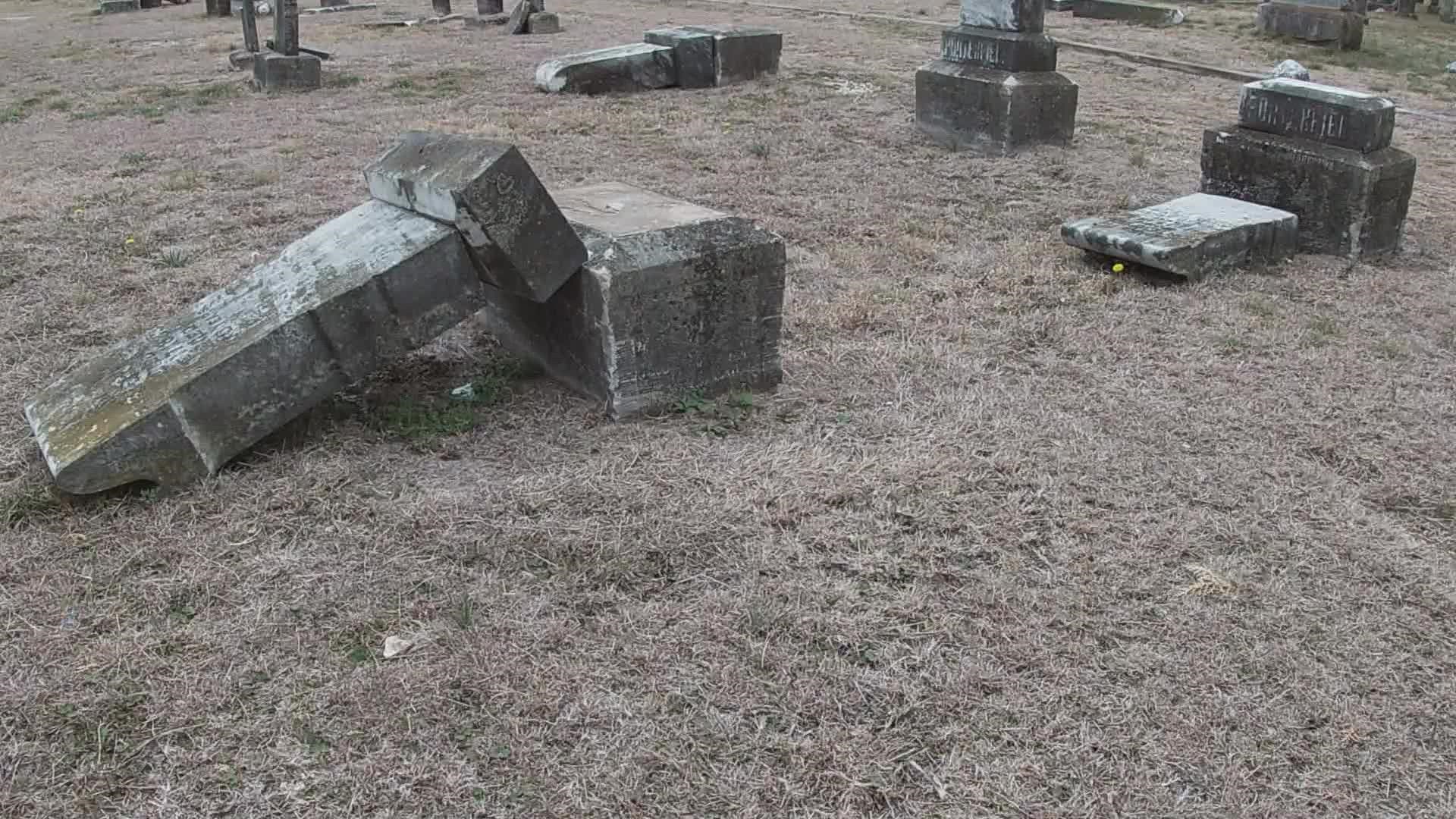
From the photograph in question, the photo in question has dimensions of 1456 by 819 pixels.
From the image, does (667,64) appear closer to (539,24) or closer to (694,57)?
(694,57)

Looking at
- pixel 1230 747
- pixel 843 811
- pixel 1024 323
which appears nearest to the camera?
pixel 843 811

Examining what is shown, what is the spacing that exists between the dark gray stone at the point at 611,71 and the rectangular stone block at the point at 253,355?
694cm

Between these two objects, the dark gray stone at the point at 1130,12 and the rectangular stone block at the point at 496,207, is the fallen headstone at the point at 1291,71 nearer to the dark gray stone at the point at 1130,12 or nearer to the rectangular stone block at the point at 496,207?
the dark gray stone at the point at 1130,12

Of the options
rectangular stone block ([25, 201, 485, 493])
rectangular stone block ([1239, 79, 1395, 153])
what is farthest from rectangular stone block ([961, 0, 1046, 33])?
rectangular stone block ([25, 201, 485, 493])

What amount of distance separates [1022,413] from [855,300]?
4.32 feet

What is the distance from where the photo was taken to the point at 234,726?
8.04 ft

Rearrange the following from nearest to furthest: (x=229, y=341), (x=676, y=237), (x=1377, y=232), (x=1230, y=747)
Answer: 1. (x=1230, y=747)
2. (x=229, y=341)
3. (x=676, y=237)
4. (x=1377, y=232)

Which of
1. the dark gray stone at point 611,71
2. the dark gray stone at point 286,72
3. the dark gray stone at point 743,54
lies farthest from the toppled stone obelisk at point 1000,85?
the dark gray stone at point 286,72

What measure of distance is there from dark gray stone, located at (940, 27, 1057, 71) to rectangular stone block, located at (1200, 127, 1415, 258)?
211 centimetres

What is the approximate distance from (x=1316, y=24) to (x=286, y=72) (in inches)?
451

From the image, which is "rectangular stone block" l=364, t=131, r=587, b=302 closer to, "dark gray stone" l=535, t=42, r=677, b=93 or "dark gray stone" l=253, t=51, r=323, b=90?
"dark gray stone" l=535, t=42, r=677, b=93

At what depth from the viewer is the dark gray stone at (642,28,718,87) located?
10570 millimetres

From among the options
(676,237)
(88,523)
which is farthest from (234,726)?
(676,237)

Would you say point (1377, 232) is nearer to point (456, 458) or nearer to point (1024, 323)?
point (1024, 323)
